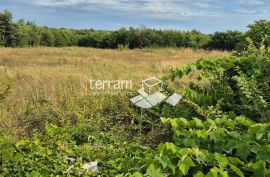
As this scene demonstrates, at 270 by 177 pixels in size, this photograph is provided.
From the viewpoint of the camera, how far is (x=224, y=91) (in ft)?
15.9

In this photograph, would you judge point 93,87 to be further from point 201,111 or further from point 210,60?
point 201,111

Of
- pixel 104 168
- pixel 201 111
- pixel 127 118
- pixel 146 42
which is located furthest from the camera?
pixel 146 42

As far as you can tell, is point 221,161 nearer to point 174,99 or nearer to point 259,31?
point 174,99

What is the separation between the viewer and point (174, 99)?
5.20m

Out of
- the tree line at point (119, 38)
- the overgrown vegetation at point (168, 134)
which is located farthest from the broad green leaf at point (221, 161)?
the tree line at point (119, 38)

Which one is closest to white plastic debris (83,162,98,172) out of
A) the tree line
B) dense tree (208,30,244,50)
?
dense tree (208,30,244,50)

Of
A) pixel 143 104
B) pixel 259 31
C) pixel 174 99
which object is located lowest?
pixel 143 104

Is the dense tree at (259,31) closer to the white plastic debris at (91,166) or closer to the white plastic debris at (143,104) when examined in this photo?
the white plastic debris at (143,104)

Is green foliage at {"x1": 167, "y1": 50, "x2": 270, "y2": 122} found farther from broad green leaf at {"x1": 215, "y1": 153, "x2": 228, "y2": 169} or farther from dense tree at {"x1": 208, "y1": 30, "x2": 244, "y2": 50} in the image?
dense tree at {"x1": 208, "y1": 30, "x2": 244, "y2": 50}

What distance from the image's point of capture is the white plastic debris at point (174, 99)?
5.15m

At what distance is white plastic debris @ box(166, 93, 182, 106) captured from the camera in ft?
16.9

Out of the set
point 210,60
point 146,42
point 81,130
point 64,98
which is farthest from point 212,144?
point 146,42

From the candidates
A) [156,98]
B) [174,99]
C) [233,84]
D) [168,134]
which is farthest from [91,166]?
[233,84]

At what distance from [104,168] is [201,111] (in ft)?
4.00
